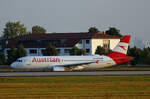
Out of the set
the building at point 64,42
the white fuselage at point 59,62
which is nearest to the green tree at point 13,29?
the building at point 64,42

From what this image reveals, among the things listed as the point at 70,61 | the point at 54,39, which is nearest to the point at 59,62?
the point at 70,61

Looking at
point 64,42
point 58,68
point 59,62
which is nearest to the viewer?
point 58,68

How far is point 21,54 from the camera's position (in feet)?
305

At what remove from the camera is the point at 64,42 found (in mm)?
105750

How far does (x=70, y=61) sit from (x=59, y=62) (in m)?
1.88

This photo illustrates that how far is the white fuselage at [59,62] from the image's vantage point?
217ft

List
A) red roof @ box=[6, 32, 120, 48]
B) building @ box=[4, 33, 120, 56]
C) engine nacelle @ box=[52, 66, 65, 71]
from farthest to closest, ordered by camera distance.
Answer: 1. red roof @ box=[6, 32, 120, 48]
2. building @ box=[4, 33, 120, 56]
3. engine nacelle @ box=[52, 66, 65, 71]

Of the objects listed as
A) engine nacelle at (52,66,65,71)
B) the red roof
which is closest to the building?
the red roof

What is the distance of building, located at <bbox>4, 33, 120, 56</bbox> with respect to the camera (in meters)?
104

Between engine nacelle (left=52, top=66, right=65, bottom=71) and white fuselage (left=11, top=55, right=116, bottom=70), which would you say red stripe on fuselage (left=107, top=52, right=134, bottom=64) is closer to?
white fuselage (left=11, top=55, right=116, bottom=70)

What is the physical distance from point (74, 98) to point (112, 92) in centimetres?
503

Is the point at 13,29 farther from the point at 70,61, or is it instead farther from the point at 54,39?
the point at 70,61

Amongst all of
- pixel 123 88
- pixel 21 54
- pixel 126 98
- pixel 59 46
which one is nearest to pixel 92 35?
pixel 59 46

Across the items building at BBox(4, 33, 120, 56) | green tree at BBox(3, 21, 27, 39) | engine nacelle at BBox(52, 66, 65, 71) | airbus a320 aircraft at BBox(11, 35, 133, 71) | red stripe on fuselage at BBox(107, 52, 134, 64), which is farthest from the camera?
green tree at BBox(3, 21, 27, 39)
